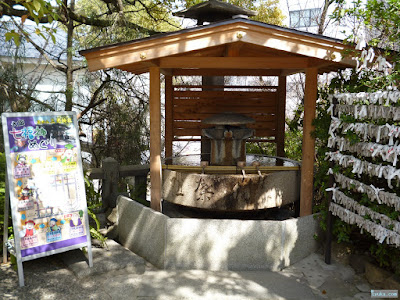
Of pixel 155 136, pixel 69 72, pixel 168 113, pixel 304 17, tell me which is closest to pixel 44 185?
pixel 155 136

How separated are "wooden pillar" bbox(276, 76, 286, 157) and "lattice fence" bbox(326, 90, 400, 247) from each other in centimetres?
236

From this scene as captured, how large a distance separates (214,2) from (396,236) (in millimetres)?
4649

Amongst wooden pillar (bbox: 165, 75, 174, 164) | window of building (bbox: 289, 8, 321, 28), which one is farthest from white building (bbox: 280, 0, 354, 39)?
wooden pillar (bbox: 165, 75, 174, 164)

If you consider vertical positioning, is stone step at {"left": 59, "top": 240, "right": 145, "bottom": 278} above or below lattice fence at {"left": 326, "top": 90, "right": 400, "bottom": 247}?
below

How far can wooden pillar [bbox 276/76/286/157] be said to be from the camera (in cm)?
680

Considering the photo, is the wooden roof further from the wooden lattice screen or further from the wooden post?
the wooden lattice screen

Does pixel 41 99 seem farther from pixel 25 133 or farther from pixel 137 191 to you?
pixel 25 133

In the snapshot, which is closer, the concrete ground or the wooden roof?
the concrete ground

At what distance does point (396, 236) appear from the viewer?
3369 millimetres

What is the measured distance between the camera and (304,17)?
11094 mm

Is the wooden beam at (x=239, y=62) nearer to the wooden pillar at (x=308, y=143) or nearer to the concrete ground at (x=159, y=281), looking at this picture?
the wooden pillar at (x=308, y=143)

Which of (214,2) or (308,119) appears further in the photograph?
(214,2)

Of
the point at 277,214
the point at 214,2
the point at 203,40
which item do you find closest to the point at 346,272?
the point at 277,214

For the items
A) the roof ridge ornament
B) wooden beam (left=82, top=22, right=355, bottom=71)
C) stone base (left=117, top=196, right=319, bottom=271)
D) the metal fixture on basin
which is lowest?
stone base (left=117, top=196, right=319, bottom=271)
